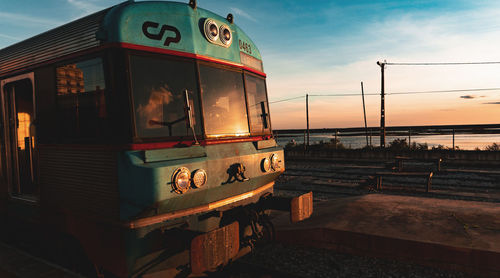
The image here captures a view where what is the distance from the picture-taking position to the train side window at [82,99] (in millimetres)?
3389

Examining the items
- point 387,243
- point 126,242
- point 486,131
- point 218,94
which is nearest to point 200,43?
point 218,94

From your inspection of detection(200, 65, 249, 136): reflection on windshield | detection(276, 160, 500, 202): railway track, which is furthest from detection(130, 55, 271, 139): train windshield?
detection(276, 160, 500, 202): railway track

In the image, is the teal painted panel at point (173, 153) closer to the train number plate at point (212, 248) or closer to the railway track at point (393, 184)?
the train number plate at point (212, 248)

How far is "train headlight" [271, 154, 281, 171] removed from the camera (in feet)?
15.0

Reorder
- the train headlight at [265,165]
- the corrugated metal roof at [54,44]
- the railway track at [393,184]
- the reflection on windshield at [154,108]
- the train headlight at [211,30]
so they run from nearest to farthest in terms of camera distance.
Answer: the reflection on windshield at [154,108] < the corrugated metal roof at [54,44] < the train headlight at [211,30] < the train headlight at [265,165] < the railway track at [393,184]

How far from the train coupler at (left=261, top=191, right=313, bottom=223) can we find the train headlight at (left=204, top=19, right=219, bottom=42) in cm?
227

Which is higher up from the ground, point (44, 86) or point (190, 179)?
point (44, 86)

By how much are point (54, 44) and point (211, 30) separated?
1973mm

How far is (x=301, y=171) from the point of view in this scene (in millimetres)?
14828

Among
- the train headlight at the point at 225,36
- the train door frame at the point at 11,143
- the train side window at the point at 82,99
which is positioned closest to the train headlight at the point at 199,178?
the train side window at the point at 82,99

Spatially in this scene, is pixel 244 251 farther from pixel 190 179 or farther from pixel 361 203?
pixel 361 203

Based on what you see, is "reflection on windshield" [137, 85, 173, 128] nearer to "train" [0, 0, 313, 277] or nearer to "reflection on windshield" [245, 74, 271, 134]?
"train" [0, 0, 313, 277]

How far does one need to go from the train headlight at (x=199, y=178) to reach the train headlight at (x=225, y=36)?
179 cm

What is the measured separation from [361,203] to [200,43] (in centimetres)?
501
